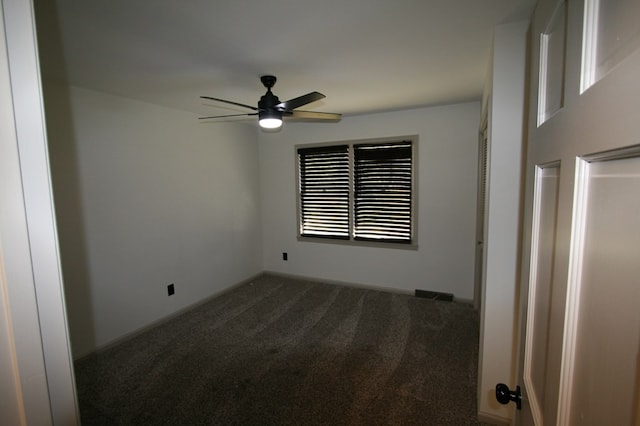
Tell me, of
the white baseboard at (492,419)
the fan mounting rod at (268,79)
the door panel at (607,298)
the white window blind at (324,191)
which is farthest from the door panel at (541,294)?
the white window blind at (324,191)

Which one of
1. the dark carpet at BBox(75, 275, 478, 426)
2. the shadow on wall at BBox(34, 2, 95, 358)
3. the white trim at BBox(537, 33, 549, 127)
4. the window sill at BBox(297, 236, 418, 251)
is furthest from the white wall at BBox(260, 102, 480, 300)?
the white trim at BBox(537, 33, 549, 127)

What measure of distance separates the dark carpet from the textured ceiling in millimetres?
2443

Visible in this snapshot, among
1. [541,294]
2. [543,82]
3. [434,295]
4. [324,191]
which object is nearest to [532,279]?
[541,294]

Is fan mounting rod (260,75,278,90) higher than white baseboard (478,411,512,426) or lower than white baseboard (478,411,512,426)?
higher

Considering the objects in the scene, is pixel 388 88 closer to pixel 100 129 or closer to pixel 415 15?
pixel 415 15

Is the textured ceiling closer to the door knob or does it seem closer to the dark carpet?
the door knob

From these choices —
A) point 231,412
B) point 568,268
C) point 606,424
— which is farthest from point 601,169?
point 231,412

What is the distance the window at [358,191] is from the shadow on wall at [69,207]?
2.70 meters

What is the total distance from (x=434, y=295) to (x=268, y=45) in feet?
11.2

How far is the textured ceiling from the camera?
1.51 meters

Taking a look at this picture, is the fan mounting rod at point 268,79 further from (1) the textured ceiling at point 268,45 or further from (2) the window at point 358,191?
(2) the window at point 358,191

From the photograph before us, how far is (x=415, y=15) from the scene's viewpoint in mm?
1594

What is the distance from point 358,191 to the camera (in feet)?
13.5

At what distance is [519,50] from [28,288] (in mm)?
2238
